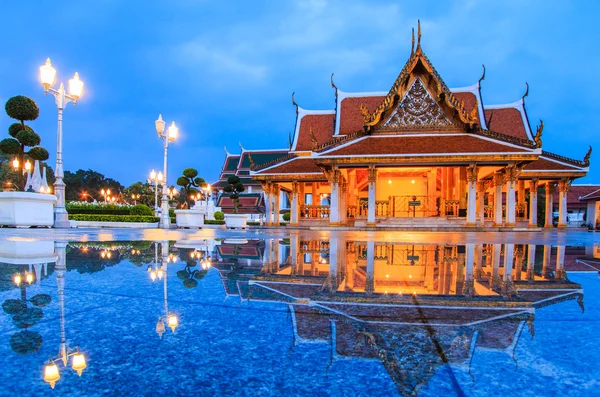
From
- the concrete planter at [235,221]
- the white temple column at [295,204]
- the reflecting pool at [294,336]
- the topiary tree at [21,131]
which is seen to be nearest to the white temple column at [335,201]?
the concrete planter at [235,221]

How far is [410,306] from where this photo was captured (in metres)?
1.95

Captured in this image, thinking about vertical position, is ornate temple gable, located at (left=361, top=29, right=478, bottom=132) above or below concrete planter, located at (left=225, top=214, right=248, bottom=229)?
above

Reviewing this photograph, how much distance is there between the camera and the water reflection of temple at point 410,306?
50.5 inches

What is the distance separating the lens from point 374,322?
164cm

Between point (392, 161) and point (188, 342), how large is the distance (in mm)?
15412

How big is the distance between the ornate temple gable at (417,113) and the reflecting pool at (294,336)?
15548mm

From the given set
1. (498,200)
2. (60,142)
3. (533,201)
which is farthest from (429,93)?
→ (60,142)

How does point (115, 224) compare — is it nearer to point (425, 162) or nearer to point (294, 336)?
point (425, 162)

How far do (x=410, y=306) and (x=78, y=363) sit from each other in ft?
4.87

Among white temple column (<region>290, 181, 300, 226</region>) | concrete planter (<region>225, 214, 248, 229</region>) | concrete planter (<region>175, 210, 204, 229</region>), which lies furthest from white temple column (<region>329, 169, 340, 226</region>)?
concrete planter (<region>175, 210, 204, 229</region>)

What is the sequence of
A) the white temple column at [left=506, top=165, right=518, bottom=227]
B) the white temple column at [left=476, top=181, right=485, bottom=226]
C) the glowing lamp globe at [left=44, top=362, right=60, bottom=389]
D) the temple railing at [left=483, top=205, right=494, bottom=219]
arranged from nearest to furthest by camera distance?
the glowing lamp globe at [left=44, top=362, right=60, bottom=389], the white temple column at [left=506, top=165, right=518, bottom=227], the white temple column at [left=476, top=181, right=485, bottom=226], the temple railing at [left=483, top=205, right=494, bottom=219]

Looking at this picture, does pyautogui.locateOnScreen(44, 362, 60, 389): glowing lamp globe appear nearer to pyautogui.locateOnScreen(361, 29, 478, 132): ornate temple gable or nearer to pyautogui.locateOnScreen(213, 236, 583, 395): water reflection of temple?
pyautogui.locateOnScreen(213, 236, 583, 395): water reflection of temple

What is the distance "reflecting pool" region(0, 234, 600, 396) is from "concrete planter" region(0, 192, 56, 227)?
33.3 feet

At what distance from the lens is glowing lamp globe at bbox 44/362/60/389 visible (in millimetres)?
1038
